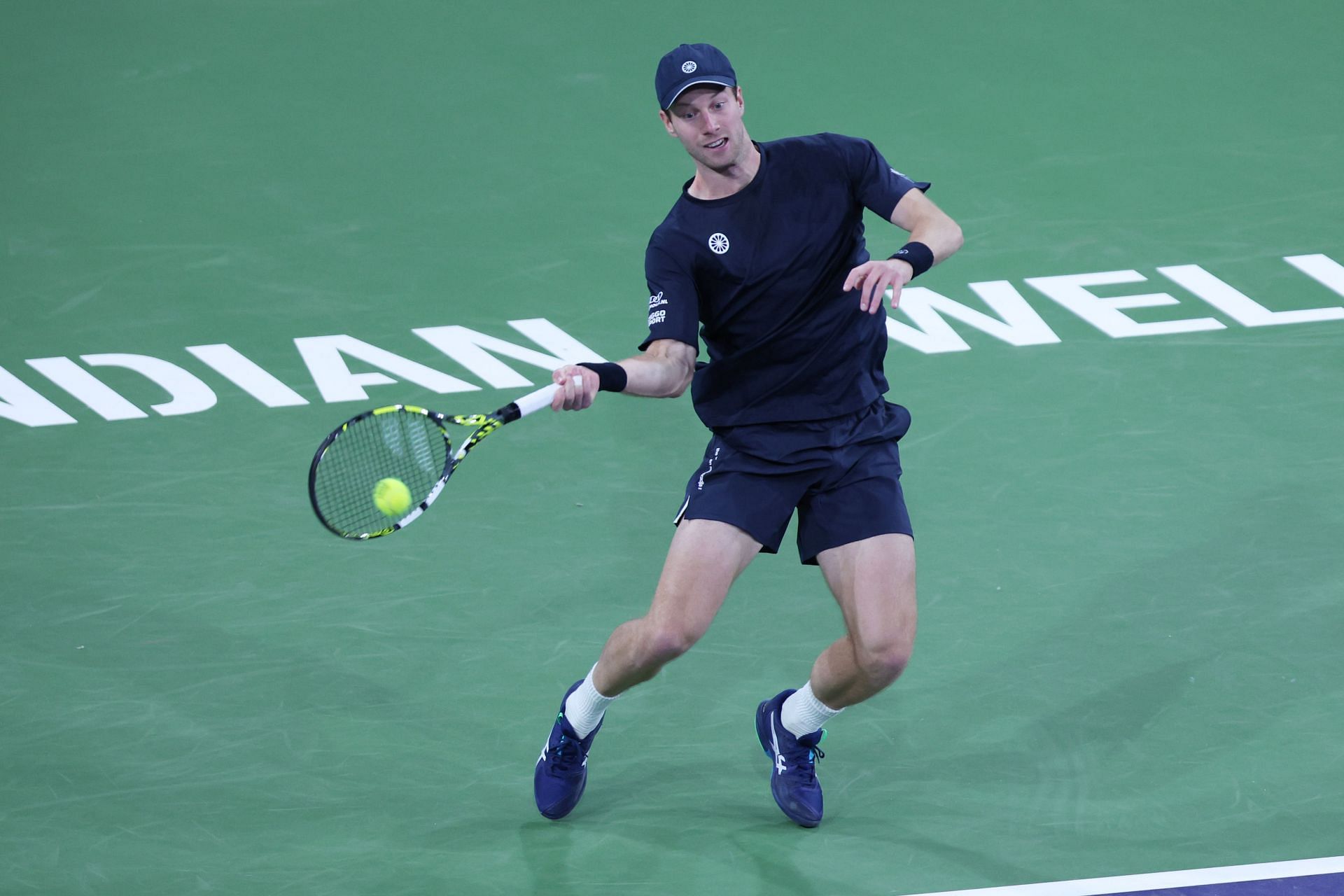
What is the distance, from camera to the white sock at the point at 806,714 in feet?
17.4

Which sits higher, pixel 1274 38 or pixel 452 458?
pixel 1274 38

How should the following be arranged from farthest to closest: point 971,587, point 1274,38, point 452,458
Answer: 1. point 1274,38
2. point 971,587
3. point 452,458

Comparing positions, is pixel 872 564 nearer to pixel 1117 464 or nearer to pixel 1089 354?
pixel 1117 464

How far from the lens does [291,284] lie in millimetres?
8703

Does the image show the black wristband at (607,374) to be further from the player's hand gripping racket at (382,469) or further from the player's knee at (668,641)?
the player's knee at (668,641)

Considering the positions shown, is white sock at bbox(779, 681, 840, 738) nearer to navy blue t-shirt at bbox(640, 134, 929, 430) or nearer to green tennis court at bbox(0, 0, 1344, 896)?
green tennis court at bbox(0, 0, 1344, 896)

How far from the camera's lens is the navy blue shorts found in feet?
17.0

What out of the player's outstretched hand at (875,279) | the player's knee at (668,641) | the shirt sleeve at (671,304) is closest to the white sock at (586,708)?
the player's knee at (668,641)

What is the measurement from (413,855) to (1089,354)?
4.23 m

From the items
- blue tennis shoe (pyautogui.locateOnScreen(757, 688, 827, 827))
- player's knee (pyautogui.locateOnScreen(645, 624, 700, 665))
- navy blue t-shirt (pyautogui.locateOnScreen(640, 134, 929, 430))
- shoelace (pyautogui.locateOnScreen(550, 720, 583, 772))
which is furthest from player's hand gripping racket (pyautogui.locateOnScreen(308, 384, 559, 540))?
blue tennis shoe (pyautogui.locateOnScreen(757, 688, 827, 827))

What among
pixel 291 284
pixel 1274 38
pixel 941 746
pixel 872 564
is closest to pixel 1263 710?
pixel 941 746

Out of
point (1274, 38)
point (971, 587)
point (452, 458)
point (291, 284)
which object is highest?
point (1274, 38)

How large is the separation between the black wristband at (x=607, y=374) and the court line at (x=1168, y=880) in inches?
66.4

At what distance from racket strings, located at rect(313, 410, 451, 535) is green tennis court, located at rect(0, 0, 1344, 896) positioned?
0.96 m
